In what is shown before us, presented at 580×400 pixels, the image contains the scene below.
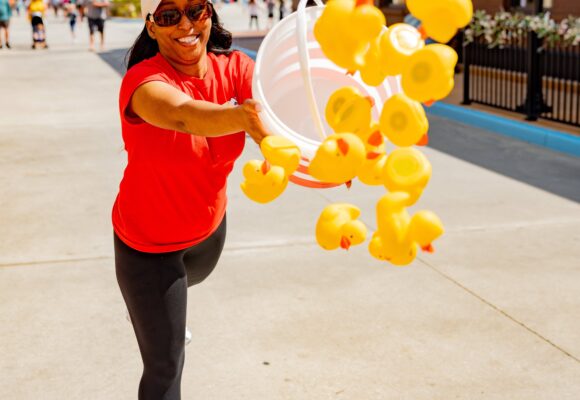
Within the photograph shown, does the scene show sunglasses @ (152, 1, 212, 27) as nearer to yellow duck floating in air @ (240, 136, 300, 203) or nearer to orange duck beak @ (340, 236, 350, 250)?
yellow duck floating in air @ (240, 136, 300, 203)

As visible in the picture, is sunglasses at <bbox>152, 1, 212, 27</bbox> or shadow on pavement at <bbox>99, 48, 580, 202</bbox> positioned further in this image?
shadow on pavement at <bbox>99, 48, 580, 202</bbox>

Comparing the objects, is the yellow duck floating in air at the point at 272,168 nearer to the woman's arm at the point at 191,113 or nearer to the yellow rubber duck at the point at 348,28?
the woman's arm at the point at 191,113

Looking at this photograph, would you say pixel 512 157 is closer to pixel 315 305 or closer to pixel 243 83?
pixel 315 305

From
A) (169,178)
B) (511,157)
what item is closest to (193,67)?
(169,178)

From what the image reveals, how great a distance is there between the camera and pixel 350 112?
88.9 inches

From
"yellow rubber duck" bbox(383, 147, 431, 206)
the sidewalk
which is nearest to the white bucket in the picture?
"yellow rubber duck" bbox(383, 147, 431, 206)

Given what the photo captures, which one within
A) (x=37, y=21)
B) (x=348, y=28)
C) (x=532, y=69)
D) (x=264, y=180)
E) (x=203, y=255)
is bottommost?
(x=37, y=21)

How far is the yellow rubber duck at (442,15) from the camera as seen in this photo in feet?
7.13

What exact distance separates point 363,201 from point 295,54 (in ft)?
16.1

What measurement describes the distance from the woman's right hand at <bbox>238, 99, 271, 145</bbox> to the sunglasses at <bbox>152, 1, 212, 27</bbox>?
0.56 m

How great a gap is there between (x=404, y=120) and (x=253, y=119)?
0.37 meters

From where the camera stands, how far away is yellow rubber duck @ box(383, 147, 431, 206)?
2.22 m

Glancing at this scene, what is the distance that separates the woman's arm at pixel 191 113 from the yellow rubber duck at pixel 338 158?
6.9 inches

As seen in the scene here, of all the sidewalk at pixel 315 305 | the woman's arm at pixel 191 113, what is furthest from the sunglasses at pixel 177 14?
the sidewalk at pixel 315 305
